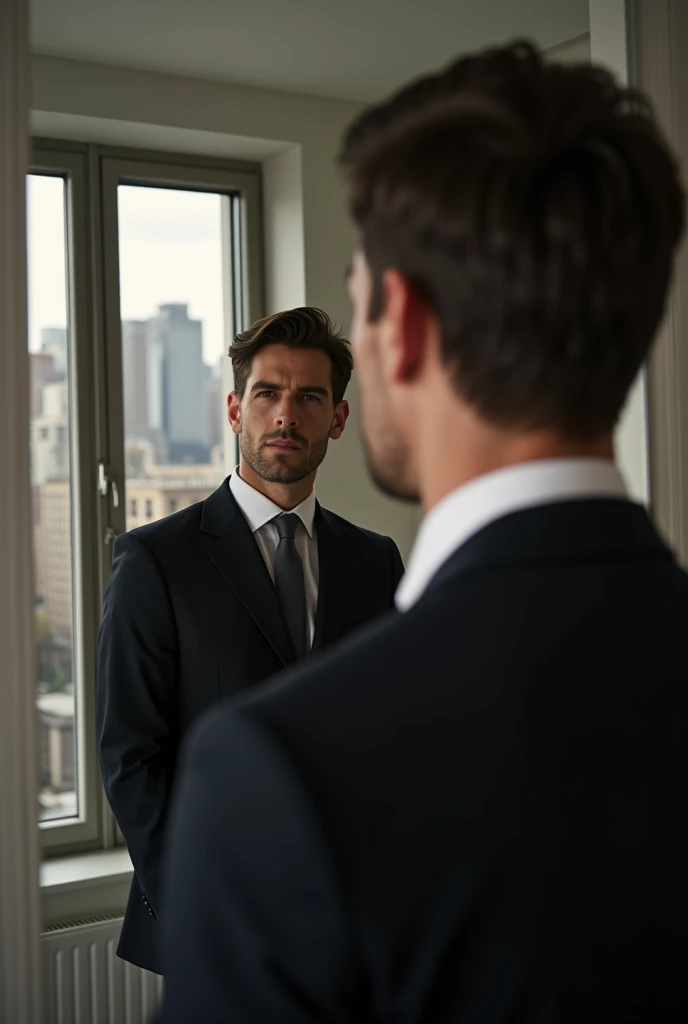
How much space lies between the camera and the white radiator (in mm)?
2096

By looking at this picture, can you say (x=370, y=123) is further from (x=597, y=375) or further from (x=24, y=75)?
(x=24, y=75)

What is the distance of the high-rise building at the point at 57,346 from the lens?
7.92 feet

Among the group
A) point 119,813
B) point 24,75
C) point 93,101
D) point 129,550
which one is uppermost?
point 93,101

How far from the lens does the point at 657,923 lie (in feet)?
1.49

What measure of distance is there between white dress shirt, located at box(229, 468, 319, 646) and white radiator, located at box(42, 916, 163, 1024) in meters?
0.98

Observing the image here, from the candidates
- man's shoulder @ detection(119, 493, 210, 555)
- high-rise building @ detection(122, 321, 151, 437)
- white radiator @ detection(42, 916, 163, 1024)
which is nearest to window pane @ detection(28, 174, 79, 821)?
high-rise building @ detection(122, 321, 151, 437)

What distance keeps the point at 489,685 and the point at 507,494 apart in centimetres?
9

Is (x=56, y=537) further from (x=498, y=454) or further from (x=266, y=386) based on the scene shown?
(x=498, y=454)

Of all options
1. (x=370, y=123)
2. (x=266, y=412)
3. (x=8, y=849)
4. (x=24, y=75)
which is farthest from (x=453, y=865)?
(x=266, y=412)

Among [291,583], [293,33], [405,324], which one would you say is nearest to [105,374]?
[293,33]

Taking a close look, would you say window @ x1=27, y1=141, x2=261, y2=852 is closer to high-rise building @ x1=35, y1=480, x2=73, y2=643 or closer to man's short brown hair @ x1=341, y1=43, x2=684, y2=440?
high-rise building @ x1=35, y1=480, x2=73, y2=643

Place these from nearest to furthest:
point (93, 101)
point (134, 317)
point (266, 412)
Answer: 1. point (266, 412)
2. point (93, 101)
3. point (134, 317)

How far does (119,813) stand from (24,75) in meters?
0.91

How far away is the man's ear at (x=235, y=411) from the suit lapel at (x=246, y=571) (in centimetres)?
17
